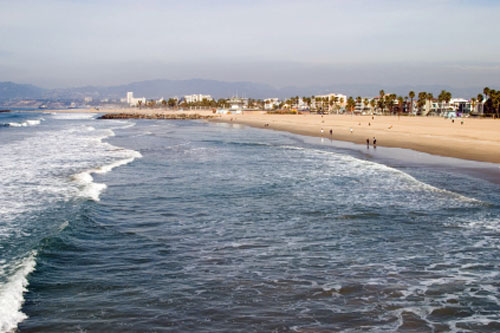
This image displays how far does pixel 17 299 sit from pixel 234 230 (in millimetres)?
6126

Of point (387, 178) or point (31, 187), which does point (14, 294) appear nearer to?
point (31, 187)

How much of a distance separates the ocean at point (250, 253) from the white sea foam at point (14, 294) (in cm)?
4

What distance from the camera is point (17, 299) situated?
Result: 26.6 ft

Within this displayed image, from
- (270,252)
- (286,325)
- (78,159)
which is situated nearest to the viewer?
(286,325)

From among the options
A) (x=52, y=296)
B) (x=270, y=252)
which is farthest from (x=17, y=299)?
(x=270, y=252)

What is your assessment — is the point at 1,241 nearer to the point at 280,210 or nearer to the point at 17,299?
the point at 17,299

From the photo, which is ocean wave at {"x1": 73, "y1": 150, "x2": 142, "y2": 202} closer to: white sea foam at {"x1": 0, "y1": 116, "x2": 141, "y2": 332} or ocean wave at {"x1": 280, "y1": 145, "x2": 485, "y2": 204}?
white sea foam at {"x1": 0, "y1": 116, "x2": 141, "y2": 332}

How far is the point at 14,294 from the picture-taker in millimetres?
8320

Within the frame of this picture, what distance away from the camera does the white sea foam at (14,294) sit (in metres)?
7.28

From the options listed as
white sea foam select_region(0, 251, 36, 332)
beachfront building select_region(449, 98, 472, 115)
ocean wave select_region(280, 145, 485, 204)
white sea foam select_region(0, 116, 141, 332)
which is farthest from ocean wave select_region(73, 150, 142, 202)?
beachfront building select_region(449, 98, 472, 115)

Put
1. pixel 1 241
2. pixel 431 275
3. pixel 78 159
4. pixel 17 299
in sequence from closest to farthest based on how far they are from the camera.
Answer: pixel 17 299 → pixel 431 275 → pixel 1 241 → pixel 78 159

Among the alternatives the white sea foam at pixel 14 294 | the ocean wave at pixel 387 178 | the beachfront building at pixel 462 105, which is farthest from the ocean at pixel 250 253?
the beachfront building at pixel 462 105

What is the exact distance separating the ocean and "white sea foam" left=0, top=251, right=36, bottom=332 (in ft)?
0.13

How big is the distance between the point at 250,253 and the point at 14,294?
5085mm
